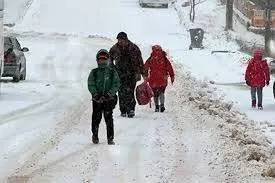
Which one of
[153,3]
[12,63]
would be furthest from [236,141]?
[153,3]

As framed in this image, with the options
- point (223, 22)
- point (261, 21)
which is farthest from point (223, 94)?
point (223, 22)

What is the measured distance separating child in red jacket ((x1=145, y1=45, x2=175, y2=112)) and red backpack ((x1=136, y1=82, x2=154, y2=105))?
1.01 ft

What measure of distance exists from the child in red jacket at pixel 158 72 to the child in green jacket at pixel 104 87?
16.3 feet

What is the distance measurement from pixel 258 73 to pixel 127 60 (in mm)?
3682

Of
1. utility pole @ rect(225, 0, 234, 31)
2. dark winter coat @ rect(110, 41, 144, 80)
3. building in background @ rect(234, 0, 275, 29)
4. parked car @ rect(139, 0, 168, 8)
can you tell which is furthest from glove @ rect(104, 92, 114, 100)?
parked car @ rect(139, 0, 168, 8)

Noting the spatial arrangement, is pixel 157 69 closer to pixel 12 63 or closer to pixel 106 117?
pixel 106 117

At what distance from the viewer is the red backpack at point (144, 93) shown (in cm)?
1739

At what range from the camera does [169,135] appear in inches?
545

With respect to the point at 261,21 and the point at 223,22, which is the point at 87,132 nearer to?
the point at 261,21

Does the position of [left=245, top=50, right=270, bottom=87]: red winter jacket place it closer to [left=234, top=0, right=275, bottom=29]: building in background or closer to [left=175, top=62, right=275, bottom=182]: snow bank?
[left=175, top=62, right=275, bottom=182]: snow bank

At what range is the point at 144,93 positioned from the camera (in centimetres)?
1745

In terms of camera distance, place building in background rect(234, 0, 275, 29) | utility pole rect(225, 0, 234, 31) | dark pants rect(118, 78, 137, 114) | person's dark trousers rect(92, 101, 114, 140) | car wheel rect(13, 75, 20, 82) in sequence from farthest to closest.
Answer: building in background rect(234, 0, 275, 29), utility pole rect(225, 0, 234, 31), car wheel rect(13, 75, 20, 82), dark pants rect(118, 78, 137, 114), person's dark trousers rect(92, 101, 114, 140)

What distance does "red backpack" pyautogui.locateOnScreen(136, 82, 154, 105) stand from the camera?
17391 mm

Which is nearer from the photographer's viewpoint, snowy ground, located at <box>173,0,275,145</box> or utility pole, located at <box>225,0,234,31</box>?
snowy ground, located at <box>173,0,275,145</box>
